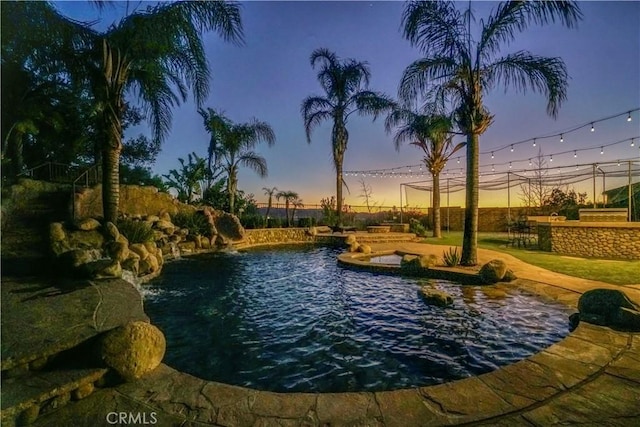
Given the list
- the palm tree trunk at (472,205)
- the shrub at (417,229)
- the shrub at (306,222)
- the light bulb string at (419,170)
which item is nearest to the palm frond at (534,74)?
the palm tree trunk at (472,205)

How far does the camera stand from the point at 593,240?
29.4 feet

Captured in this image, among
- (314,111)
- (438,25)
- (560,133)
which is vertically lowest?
(560,133)

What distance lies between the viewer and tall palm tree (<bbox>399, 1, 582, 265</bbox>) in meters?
7.02

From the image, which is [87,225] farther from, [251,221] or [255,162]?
[255,162]

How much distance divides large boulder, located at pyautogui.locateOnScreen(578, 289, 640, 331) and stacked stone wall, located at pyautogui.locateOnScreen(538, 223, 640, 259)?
6.82m

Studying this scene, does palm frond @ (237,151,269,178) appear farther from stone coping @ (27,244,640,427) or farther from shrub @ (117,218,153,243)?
stone coping @ (27,244,640,427)

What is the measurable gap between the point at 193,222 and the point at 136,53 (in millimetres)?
6481

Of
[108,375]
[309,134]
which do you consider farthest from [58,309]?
[309,134]

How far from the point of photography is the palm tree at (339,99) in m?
15.5

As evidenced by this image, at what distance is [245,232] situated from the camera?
14234 mm

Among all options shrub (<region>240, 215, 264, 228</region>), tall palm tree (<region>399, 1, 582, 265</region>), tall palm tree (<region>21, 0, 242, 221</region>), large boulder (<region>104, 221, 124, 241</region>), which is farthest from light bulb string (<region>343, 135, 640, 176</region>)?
large boulder (<region>104, 221, 124, 241</region>)

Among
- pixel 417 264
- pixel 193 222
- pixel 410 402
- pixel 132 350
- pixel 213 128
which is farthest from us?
pixel 213 128

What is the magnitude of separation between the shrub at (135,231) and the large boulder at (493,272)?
8951 mm

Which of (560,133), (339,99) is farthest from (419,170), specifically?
(560,133)
